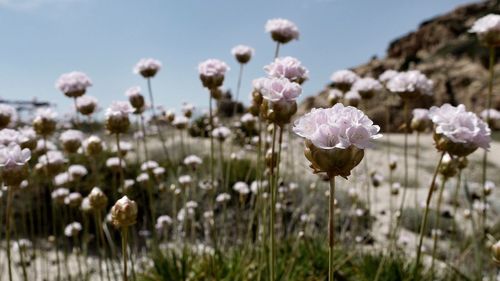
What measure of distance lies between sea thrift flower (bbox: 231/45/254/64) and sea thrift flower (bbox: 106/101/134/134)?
812 mm

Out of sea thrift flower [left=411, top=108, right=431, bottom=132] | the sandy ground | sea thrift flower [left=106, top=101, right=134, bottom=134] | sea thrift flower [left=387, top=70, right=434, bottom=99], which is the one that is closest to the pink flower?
sea thrift flower [left=106, top=101, right=134, bottom=134]

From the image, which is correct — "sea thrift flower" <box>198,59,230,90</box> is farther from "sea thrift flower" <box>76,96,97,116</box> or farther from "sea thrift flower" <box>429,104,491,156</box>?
"sea thrift flower" <box>429,104,491,156</box>

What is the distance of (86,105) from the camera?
9.62 feet

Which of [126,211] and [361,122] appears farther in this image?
[126,211]

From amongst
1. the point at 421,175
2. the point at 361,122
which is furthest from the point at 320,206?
the point at 361,122

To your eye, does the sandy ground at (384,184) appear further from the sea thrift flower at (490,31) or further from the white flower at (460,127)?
the white flower at (460,127)

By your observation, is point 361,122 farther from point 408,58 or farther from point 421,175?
point 408,58

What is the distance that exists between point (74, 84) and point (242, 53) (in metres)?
0.94

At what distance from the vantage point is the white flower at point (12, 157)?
169cm

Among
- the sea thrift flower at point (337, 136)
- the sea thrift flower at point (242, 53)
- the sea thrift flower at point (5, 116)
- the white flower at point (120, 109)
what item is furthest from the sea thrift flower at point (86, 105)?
the sea thrift flower at point (337, 136)

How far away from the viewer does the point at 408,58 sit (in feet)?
58.2

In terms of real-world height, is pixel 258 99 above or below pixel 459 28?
below

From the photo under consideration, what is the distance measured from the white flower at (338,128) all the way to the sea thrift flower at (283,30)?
5.69 ft

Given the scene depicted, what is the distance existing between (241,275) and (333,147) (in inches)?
72.9
